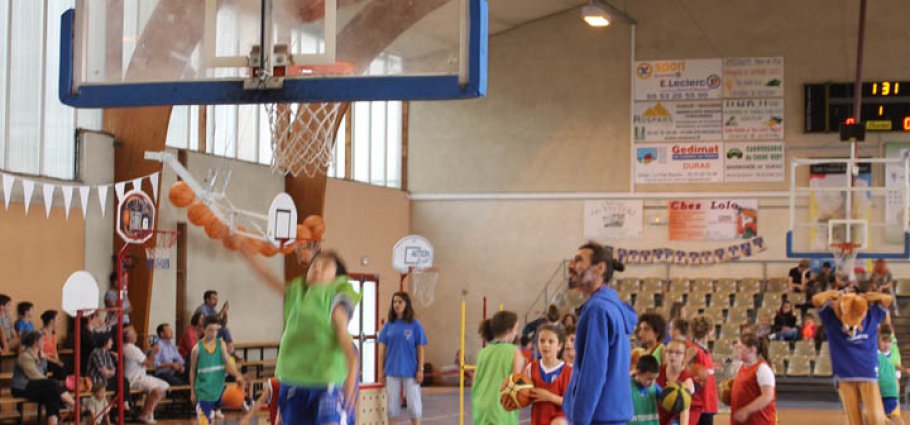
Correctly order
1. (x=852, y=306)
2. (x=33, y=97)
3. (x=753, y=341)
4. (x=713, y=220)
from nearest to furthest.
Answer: (x=753, y=341)
(x=852, y=306)
(x=33, y=97)
(x=713, y=220)

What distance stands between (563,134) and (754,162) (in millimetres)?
3827

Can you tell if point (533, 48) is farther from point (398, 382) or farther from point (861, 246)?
point (398, 382)

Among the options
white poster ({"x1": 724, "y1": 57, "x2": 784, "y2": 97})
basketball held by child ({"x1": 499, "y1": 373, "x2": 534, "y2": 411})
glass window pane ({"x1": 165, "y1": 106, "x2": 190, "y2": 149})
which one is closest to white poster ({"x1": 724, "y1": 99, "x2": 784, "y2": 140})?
white poster ({"x1": 724, "y1": 57, "x2": 784, "y2": 97})

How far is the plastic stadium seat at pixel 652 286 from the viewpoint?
975 inches

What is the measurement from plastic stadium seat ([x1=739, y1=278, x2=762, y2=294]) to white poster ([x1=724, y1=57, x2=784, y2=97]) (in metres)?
3.62

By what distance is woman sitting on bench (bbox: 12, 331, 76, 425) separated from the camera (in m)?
13.8

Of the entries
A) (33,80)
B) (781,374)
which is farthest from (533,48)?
(33,80)

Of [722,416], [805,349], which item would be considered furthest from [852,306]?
[805,349]

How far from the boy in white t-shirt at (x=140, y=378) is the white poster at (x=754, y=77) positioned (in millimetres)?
13487

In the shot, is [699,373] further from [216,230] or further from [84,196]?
[216,230]

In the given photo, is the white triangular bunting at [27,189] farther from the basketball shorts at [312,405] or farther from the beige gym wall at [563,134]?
the beige gym wall at [563,134]

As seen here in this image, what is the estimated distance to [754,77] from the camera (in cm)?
2472

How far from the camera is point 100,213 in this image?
17172 millimetres

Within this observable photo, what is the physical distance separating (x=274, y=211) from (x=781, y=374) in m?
9.56
